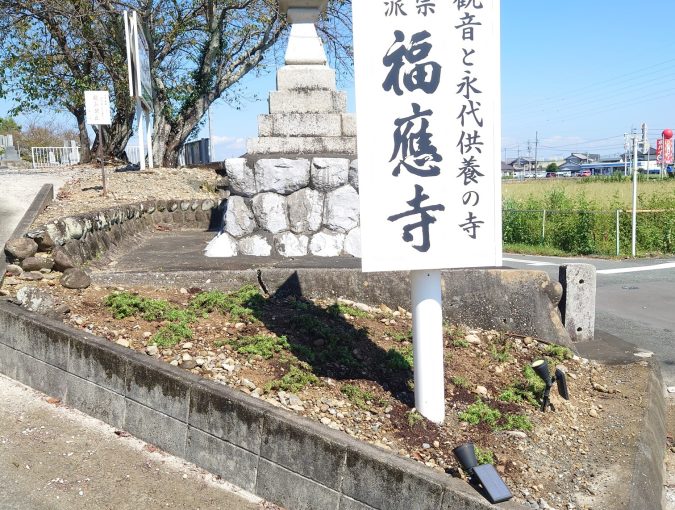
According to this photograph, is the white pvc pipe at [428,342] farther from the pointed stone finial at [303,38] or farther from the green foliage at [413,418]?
the pointed stone finial at [303,38]

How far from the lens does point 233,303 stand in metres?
5.14

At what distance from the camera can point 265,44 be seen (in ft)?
63.9

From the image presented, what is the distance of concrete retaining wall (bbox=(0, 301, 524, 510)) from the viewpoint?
299 centimetres

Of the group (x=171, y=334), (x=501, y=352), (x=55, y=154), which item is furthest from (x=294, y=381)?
(x=55, y=154)

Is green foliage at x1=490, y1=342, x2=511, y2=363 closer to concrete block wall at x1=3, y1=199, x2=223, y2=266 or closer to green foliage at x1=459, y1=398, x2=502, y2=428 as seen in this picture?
green foliage at x1=459, y1=398, x2=502, y2=428

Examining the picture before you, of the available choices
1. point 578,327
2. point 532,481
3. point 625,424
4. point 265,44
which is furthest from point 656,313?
point 265,44

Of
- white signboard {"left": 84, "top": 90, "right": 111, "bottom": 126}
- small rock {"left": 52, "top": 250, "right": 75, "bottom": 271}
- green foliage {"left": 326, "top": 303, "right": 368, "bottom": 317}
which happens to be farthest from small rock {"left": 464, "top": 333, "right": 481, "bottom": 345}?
white signboard {"left": 84, "top": 90, "right": 111, "bottom": 126}

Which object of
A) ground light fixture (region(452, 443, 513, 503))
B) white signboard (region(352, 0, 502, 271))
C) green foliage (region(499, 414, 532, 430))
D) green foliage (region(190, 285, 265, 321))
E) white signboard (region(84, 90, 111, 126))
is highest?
white signboard (region(84, 90, 111, 126))

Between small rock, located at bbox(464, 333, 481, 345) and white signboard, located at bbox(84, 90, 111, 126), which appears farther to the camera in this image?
white signboard, located at bbox(84, 90, 111, 126)

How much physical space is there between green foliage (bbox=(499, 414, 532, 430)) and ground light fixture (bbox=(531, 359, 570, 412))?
10.6 inches

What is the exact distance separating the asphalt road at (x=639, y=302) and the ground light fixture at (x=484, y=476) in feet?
12.1

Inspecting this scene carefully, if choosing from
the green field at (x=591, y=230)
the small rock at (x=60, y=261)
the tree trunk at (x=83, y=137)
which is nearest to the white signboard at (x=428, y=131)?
the small rock at (x=60, y=261)

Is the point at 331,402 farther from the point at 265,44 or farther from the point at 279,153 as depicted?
the point at 265,44

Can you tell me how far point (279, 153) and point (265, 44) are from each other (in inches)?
538
